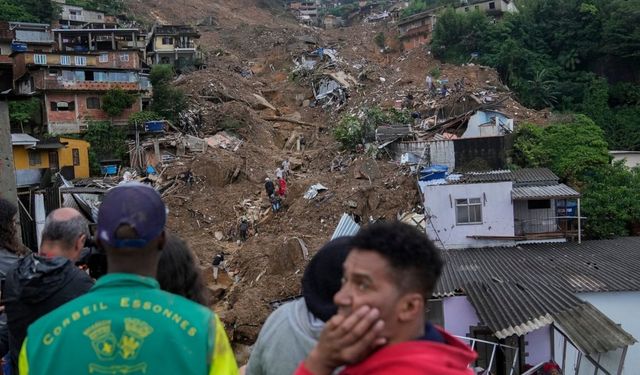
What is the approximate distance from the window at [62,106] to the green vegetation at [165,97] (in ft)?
12.2

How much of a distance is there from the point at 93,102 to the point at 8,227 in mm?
24200

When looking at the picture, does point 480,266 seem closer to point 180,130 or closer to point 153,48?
point 180,130

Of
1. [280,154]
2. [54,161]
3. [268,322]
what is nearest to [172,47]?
[280,154]

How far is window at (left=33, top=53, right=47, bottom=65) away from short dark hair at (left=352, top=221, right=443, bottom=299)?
88.2 ft

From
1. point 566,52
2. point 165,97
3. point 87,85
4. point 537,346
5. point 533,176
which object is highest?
point 566,52

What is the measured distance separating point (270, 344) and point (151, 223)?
2.12 feet

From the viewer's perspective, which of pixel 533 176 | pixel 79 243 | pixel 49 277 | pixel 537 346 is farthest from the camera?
pixel 533 176

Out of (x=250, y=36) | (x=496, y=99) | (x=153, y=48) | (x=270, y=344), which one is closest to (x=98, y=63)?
(x=153, y=48)

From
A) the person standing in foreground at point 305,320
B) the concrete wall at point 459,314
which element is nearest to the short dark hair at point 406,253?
the person standing in foreground at point 305,320

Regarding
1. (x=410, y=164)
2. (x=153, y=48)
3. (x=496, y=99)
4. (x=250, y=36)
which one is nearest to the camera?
(x=410, y=164)

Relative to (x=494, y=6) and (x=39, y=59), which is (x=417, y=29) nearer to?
(x=494, y=6)

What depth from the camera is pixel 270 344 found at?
79.8 inches

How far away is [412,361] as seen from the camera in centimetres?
143

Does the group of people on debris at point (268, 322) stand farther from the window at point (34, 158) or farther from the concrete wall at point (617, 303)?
the window at point (34, 158)
